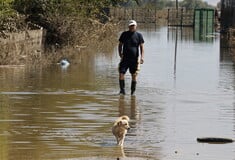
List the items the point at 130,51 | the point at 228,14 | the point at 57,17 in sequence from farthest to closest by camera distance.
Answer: the point at 228,14 → the point at 57,17 → the point at 130,51

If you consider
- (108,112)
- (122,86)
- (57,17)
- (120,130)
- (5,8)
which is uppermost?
(5,8)

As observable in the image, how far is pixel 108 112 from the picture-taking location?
53.1ft

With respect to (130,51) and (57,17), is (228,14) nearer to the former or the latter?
(57,17)

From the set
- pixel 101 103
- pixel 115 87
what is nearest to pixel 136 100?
pixel 101 103

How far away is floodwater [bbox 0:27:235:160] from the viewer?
39.3 ft

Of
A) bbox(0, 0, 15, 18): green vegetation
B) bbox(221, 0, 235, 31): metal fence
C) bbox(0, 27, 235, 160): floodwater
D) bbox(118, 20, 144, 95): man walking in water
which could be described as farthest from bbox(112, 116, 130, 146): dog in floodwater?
bbox(221, 0, 235, 31): metal fence

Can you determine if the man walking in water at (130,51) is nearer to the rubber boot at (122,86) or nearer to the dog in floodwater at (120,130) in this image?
the rubber boot at (122,86)

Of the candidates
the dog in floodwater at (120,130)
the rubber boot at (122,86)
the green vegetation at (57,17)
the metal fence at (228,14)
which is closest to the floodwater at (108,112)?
the dog in floodwater at (120,130)

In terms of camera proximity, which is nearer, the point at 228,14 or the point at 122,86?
the point at 122,86

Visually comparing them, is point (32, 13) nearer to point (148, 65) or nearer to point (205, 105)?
point (148, 65)

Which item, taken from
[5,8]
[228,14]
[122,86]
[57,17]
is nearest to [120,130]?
[122,86]

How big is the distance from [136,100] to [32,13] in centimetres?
1590

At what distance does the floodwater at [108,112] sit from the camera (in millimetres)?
11984

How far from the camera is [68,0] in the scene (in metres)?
35.4
